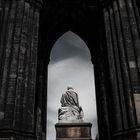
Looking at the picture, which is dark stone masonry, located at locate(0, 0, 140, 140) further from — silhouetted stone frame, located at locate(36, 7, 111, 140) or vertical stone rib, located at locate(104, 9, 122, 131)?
silhouetted stone frame, located at locate(36, 7, 111, 140)

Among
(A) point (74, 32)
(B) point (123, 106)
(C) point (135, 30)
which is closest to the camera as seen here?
(B) point (123, 106)

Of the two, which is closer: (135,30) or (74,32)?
(135,30)

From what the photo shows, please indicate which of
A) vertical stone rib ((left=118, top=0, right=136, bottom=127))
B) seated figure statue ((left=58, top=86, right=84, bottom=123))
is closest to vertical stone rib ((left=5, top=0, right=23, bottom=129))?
seated figure statue ((left=58, top=86, right=84, bottom=123))

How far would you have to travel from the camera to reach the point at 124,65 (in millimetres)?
12031

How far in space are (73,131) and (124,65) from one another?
160 inches

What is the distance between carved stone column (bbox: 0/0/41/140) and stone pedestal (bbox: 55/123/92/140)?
2550 mm

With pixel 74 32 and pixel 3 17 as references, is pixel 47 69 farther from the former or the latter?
pixel 3 17

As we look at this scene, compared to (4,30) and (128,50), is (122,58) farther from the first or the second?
(4,30)

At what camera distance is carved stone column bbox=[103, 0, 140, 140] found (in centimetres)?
1098

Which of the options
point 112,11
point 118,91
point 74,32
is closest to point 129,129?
point 118,91

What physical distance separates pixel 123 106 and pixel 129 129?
103cm

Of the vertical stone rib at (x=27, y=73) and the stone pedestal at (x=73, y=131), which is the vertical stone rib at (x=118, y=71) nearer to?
the stone pedestal at (x=73, y=131)

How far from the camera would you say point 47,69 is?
20078mm

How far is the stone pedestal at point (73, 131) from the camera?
44.2 ft
